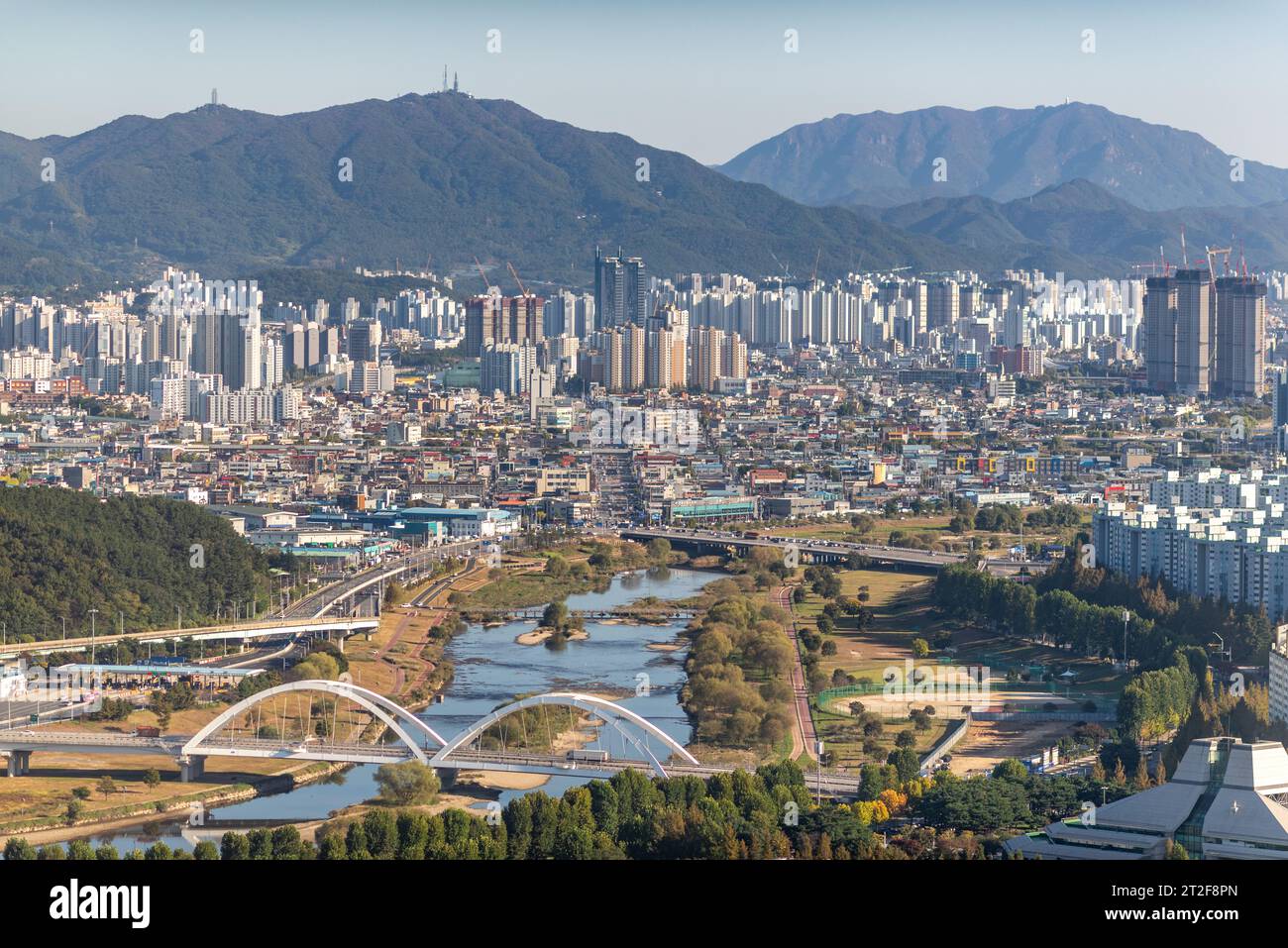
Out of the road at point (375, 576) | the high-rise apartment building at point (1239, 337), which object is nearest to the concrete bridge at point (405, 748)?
the road at point (375, 576)

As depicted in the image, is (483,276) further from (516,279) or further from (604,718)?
(604,718)

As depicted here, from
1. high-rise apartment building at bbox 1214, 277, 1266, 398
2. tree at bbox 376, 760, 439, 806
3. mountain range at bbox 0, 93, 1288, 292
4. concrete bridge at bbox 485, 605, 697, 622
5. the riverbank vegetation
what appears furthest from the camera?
mountain range at bbox 0, 93, 1288, 292

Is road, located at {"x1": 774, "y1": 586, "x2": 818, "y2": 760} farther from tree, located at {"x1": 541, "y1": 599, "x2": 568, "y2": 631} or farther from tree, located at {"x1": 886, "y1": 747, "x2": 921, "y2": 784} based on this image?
tree, located at {"x1": 541, "y1": 599, "x2": 568, "y2": 631}

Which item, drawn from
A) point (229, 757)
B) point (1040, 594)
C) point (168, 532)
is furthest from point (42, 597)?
point (1040, 594)

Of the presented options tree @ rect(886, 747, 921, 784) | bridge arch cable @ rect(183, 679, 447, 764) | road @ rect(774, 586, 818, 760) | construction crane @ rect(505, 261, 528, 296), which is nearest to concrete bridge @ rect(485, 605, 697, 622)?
road @ rect(774, 586, 818, 760)
